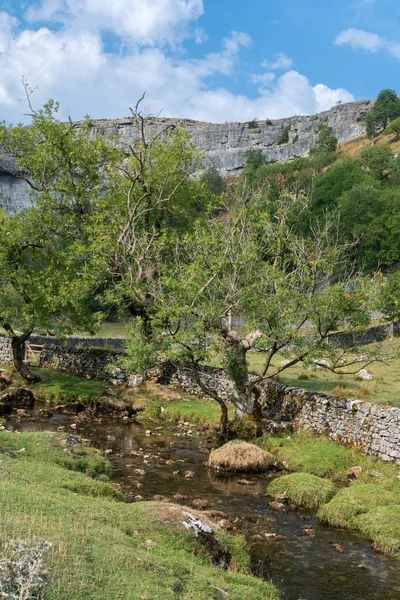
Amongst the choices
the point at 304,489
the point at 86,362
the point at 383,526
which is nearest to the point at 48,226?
the point at 86,362

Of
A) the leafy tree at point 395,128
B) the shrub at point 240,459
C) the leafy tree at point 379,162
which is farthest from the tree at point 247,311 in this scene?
the leafy tree at point 395,128

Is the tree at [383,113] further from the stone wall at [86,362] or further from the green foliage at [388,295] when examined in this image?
the green foliage at [388,295]

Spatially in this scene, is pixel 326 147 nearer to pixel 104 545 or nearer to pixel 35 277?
pixel 35 277

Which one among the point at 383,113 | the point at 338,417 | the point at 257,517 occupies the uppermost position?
the point at 383,113

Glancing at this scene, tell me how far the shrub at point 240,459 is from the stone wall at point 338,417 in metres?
3.00

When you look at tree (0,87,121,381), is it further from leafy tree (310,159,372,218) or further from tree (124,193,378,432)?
leafy tree (310,159,372,218)

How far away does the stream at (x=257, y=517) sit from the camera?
11297 millimetres

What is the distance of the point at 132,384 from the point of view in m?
31.9

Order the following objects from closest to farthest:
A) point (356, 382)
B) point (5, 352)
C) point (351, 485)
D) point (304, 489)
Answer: point (304, 489) < point (351, 485) < point (356, 382) < point (5, 352)

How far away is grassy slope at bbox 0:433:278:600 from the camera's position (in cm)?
738

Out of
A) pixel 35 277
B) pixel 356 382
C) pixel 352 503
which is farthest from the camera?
pixel 35 277

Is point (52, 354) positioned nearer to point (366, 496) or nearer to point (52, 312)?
point (52, 312)

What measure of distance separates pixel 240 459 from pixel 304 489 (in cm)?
337

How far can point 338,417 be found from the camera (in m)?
20.8
